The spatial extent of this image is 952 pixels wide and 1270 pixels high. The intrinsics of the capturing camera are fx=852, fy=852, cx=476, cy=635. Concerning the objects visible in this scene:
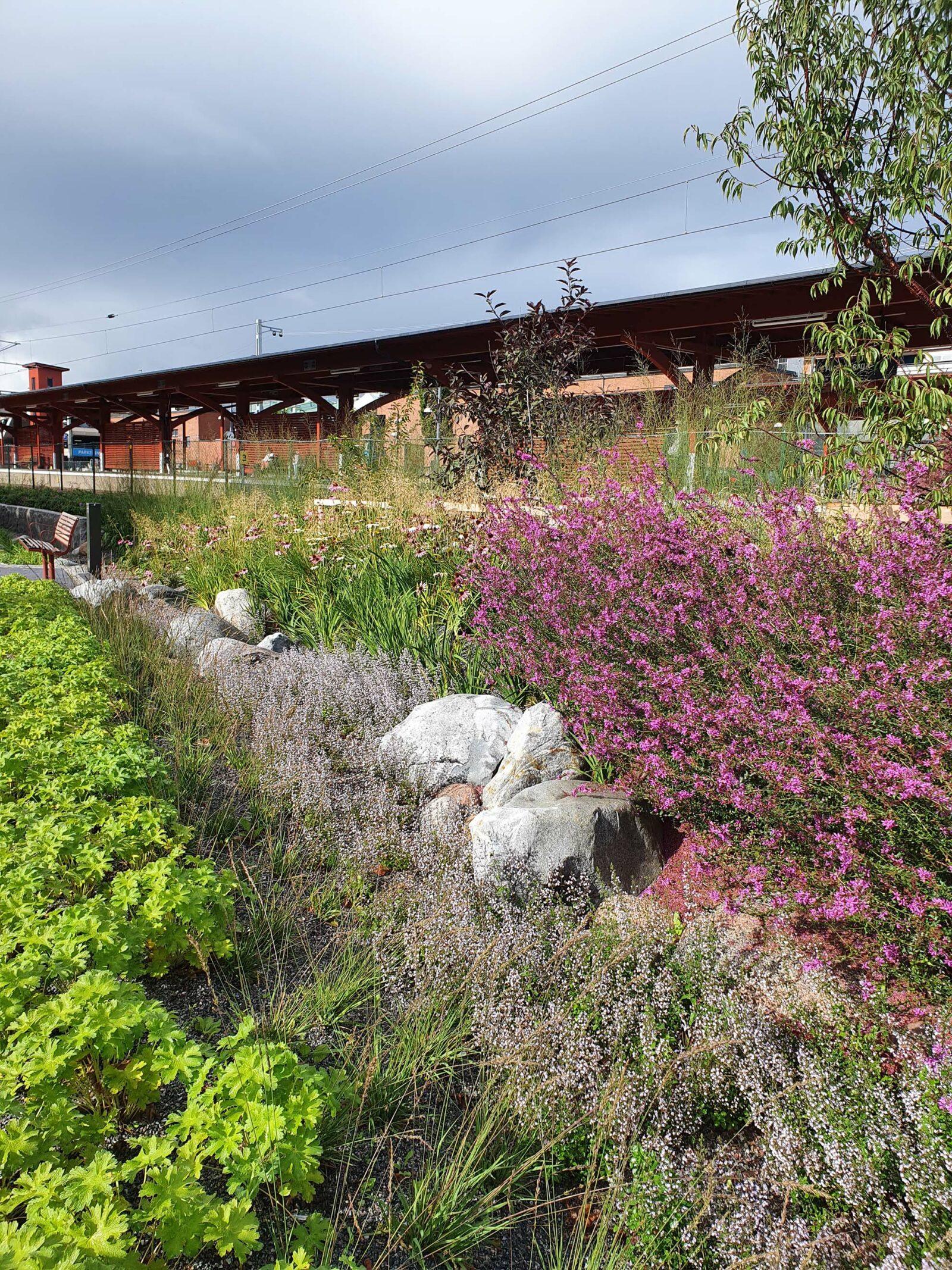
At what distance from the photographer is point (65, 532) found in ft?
37.8

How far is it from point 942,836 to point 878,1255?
104cm

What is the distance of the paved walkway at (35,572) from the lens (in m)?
10.7

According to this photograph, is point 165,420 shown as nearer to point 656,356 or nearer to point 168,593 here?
point 656,356

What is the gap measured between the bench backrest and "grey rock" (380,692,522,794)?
A: 858 centimetres

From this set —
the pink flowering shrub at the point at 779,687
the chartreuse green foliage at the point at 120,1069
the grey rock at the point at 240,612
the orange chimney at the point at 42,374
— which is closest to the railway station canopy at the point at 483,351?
the pink flowering shrub at the point at 779,687

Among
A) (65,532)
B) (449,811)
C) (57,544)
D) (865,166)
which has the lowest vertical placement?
(449,811)

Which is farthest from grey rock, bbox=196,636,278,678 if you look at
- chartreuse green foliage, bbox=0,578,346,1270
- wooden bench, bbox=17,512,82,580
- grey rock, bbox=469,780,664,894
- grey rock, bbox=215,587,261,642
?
wooden bench, bbox=17,512,82,580

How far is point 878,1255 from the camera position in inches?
71.6

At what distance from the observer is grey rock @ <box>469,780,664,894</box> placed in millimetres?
3062

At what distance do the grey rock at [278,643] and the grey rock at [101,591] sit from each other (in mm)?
1793

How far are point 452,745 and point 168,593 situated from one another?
19.8 feet

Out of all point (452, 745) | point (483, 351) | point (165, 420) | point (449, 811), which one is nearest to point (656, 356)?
point (483, 351)

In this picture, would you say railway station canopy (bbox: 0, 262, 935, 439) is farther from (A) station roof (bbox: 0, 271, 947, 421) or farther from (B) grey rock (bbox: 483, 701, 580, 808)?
(B) grey rock (bbox: 483, 701, 580, 808)

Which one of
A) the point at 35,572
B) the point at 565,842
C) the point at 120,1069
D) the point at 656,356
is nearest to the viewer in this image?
the point at 120,1069
